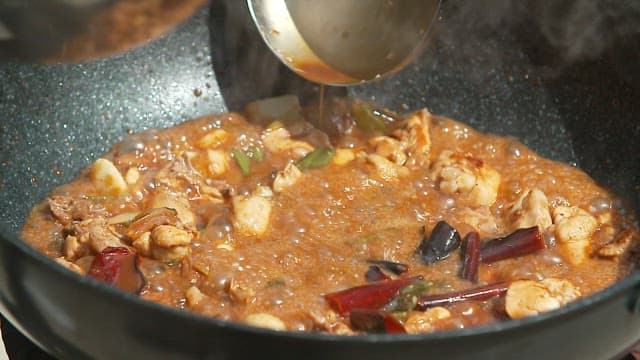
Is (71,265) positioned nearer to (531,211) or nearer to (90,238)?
(90,238)

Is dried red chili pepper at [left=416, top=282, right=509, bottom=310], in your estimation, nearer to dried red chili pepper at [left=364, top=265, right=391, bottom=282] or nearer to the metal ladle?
dried red chili pepper at [left=364, top=265, right=391, bottom=282]

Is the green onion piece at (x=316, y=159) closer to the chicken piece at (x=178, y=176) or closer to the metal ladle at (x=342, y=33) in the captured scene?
the metal ladle at (x=342, y=33)

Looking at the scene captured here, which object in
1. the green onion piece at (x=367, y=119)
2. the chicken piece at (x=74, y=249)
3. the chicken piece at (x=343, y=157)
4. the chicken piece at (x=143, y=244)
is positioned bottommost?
the chicken piece at (x=74, y=249)

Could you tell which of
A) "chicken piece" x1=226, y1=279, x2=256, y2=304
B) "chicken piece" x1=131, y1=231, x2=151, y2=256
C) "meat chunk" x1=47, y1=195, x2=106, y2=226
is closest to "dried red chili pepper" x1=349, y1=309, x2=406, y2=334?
"chicken piece" x1=226, y1=279, x2=256, y2=304

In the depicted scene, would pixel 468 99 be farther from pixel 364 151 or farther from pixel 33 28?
pixel 33 28

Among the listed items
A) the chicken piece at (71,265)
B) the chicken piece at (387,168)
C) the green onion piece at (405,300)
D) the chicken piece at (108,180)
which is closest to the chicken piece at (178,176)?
the chicken piece at (108,180)

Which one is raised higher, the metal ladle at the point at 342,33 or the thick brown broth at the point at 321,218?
the metal ladle at the point at 342,33

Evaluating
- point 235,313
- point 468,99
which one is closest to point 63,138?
point 235,313
